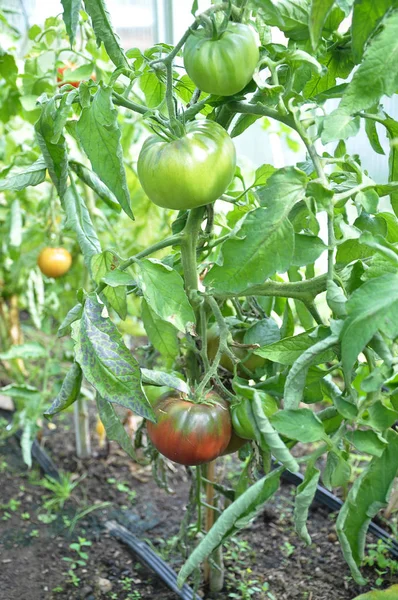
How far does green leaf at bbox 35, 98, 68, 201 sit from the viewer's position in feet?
2.52

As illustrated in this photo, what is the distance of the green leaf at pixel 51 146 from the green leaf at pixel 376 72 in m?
0.35

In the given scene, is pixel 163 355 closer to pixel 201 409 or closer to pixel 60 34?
pixel 201 409

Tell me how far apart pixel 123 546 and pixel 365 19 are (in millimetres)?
1203

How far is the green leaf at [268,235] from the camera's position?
2.09 feet

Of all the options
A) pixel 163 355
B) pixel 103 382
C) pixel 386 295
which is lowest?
pixel 163 355

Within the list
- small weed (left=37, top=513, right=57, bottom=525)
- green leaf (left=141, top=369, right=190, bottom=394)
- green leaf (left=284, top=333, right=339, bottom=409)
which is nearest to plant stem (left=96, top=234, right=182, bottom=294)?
green leaf (left=141, top=369, right=190, bottom=394)

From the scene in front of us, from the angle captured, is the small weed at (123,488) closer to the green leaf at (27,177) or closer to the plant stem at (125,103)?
the green leaf at (27,177)

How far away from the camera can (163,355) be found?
0.95 metres

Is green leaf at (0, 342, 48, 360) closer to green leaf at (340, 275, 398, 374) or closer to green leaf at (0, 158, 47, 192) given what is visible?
green leaf at (0, 158, 47, 192)

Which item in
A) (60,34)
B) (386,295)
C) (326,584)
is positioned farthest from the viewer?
(60,34)

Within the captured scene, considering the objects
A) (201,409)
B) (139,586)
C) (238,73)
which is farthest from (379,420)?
(139,586)

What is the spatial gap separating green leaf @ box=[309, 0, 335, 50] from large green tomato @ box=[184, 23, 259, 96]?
74mm

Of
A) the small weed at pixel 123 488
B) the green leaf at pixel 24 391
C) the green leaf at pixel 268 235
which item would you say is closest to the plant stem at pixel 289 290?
the green leaf at pixel 268 235

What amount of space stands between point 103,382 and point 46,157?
0.96ft
